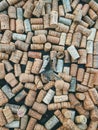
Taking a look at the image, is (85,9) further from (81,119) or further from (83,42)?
(81,119)

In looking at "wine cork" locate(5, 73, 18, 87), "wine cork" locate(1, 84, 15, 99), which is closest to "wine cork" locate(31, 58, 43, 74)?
"wine cork" locate(5, 73, 18, 87)

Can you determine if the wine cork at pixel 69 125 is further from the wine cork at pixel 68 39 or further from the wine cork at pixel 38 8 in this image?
the wine cork at pixel 38 8

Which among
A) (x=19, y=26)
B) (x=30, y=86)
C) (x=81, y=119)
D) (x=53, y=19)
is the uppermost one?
(x=53, y=19)

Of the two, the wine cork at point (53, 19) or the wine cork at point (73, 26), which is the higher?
the wine cork at point (53, 19)

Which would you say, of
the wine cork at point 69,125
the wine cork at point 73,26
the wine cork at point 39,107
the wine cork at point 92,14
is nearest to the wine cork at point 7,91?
the wine cork at point 39,107

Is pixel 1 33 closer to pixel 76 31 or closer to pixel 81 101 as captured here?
pixel 76 31

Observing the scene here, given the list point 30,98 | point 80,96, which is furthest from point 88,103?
point 30,98

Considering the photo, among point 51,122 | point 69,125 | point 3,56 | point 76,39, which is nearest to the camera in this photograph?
point 69,125
